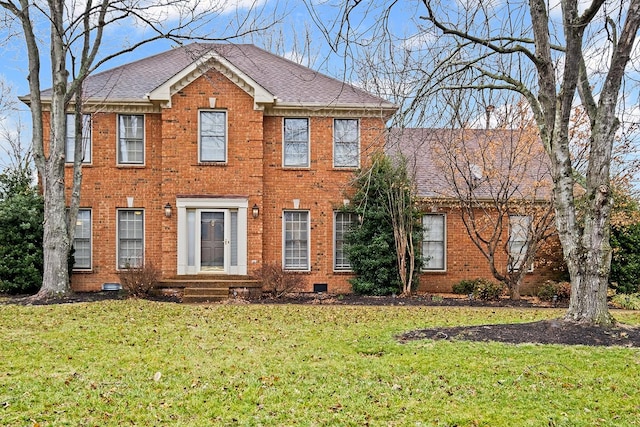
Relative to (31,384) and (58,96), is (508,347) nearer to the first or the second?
(31,384)

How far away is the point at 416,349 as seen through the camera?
7.41 metres

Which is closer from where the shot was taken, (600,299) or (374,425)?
(374,425)

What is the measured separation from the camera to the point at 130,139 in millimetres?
15859

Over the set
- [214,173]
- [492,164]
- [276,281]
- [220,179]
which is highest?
[492,164]

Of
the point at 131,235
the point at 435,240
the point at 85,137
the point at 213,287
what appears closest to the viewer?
the point at 213,287

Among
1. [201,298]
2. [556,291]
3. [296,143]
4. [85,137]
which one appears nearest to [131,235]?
[85,137]

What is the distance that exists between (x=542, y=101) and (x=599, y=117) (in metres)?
0.95

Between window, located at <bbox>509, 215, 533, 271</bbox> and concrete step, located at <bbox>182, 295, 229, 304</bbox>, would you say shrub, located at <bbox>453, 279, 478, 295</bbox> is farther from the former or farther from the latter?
concrete step, located at <bbox>182, 295, 229, 304</bbox>

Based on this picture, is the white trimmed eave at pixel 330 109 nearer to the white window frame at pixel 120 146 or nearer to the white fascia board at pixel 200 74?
the white fascia board at pixel 200 74

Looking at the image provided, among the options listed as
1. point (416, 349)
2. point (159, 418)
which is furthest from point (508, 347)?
point (159, 418)

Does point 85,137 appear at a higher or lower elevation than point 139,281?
higher

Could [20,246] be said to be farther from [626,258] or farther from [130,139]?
[626,258]

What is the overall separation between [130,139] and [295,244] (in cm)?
603

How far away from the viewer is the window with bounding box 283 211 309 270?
1616 centimetres
